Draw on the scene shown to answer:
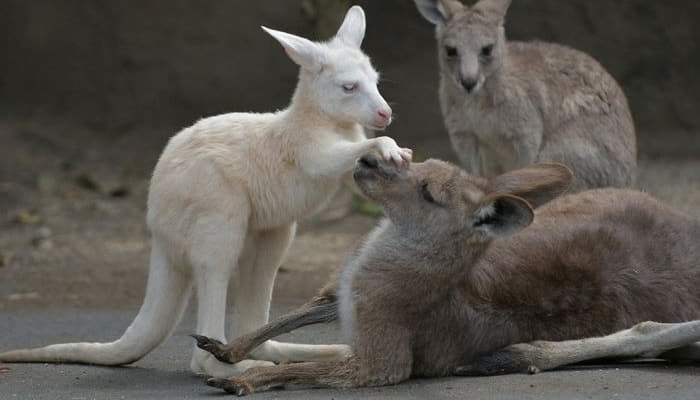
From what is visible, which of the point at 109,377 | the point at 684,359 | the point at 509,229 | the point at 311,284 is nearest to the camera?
the point at 509,229

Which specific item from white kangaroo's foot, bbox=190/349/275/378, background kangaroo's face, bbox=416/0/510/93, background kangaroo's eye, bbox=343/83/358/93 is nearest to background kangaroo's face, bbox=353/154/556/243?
background kangaroo's eye, bbox=343/83/358/93

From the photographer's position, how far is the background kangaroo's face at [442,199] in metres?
5.00

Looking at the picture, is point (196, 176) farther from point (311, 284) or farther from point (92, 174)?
point (92, 174)

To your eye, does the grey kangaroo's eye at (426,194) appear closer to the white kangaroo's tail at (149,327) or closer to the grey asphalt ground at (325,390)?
the grey asphalt ground at (325,390)

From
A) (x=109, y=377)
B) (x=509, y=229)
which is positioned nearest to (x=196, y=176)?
(x=109, y=377)

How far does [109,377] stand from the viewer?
588 cm

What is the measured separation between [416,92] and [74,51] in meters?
3.52

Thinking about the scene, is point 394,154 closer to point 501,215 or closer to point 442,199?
point 442,199

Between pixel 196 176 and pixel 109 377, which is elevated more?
pixel 196 176

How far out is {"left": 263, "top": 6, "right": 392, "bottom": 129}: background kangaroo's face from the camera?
5.94 metres

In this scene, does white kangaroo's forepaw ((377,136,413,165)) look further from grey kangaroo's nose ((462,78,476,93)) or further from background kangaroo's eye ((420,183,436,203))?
grey kangaroo's nose ((462,78,476,93))

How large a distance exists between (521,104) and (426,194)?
4.10 metres

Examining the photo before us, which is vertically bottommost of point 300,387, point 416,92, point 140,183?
point 300,387

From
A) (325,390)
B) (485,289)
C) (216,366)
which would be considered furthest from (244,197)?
(485,289)
